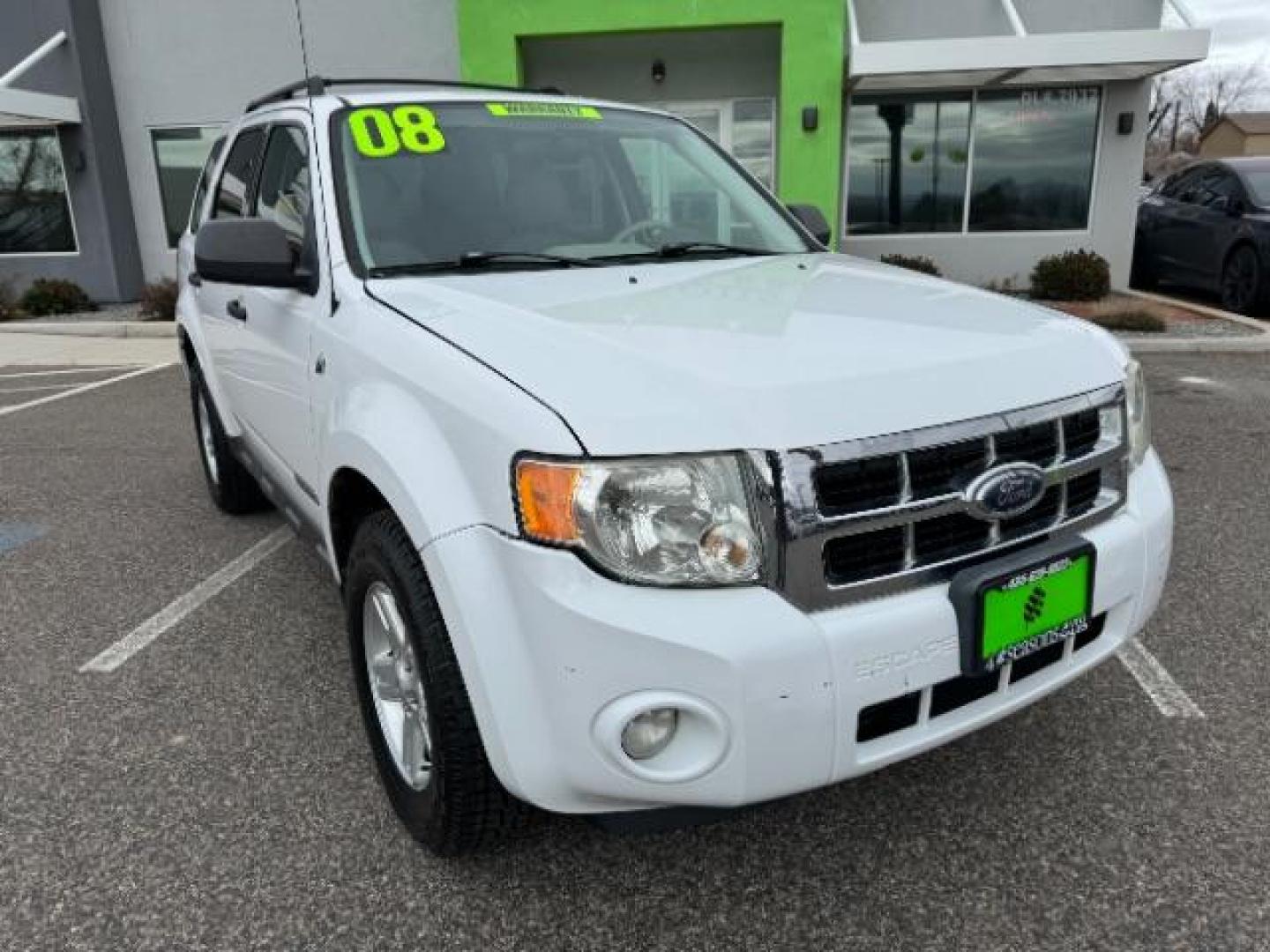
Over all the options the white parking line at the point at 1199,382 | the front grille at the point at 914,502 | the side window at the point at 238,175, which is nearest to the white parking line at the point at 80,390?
the side window at the point at 238,175

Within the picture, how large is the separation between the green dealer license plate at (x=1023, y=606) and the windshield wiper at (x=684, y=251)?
1.53 metres

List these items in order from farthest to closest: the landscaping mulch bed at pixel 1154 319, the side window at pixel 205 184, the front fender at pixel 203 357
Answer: the landscaping mulch bed at pixel 1154 319
the side window at pixel 205 184
the front fender at pixel 203 357

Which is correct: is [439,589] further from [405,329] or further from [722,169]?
[722,169]

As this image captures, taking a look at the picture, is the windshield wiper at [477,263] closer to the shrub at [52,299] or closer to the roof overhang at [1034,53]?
the roof overhang at [1034,53]

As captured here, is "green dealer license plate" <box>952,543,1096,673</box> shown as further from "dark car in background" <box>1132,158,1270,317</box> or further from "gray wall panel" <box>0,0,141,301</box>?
"gray wall panel" <box>0,0,141,301</box>

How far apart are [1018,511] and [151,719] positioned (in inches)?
101

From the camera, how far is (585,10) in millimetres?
11258

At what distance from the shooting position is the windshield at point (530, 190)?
2896mm

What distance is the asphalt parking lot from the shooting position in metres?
2.14

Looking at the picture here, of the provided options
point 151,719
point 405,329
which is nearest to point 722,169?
point 405,329

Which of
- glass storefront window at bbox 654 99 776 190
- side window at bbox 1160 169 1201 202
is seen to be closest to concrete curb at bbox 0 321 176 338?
glass storefront window at bbox 654 99 776 190

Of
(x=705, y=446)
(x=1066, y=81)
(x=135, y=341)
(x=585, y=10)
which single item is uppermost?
(x=585, y=10)

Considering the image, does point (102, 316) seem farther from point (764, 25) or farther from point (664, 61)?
point (764, 25)

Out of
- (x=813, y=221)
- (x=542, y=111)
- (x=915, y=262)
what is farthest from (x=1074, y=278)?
(x=542, y=111)
